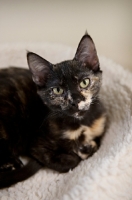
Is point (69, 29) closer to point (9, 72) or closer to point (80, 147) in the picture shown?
point (9, 72)

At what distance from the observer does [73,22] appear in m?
1.60

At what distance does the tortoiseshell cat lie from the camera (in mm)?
997

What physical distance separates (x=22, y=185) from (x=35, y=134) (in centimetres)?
21

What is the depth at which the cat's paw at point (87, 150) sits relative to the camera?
1.09 metres

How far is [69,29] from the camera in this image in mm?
1617

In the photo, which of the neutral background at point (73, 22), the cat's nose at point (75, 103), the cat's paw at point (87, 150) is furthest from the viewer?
the neutral background at point (73, 22)

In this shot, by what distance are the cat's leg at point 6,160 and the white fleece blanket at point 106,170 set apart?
9 cm

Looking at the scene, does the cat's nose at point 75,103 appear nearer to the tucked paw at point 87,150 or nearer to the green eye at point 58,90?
the green eye at point 58,90

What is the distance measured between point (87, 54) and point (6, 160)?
0.54 m

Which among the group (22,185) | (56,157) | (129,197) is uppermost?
(129,197)

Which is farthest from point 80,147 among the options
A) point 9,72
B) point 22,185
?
point 9,72

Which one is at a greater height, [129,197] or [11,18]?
[11,18]

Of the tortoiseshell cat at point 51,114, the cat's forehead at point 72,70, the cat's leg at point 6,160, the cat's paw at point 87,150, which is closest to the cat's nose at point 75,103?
the tortoiseshell cat at point 51,114

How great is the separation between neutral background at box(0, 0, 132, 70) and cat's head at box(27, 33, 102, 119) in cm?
58
